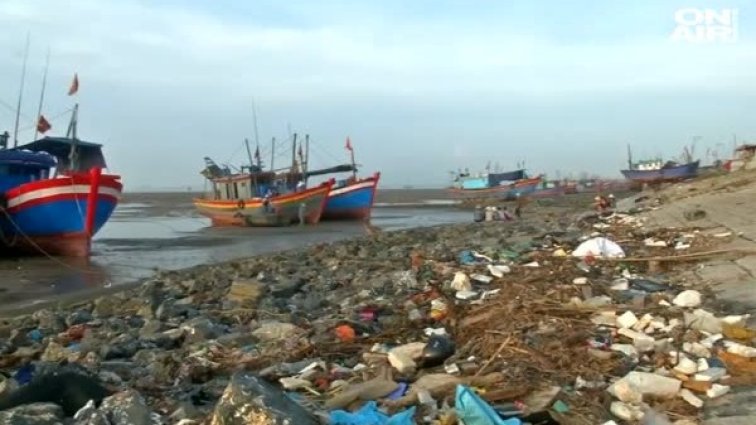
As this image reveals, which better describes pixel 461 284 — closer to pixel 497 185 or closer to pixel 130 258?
pixel 130 258

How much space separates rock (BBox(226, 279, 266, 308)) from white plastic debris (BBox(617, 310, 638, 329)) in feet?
14.8

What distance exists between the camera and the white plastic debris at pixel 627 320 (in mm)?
5234

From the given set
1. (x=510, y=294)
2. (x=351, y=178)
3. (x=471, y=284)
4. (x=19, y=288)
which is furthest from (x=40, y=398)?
(x=351, y=178)

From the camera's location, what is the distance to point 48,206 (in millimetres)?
18688

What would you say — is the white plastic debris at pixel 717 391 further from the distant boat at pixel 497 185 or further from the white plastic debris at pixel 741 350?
the distant boat at pixel 497 185

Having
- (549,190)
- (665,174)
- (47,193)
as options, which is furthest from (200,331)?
(549,190)

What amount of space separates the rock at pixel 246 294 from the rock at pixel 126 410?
4.59 metres

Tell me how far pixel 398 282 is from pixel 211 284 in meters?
3.80

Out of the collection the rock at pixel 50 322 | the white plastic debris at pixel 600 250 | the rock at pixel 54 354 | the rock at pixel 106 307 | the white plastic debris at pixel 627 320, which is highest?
the white plastic debris at pixel 600 250

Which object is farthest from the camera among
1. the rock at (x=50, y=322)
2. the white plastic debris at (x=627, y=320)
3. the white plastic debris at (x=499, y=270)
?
the white plastic debris at (x=499, y=270)

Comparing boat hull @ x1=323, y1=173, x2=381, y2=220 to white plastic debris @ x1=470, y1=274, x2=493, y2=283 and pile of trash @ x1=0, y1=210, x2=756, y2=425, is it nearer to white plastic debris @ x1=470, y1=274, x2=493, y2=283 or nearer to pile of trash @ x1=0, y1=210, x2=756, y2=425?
pile of trash @ x1=0, y1=210, x2=756, y2=425

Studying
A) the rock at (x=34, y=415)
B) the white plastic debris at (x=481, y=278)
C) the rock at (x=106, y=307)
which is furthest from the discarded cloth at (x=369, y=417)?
the rock at (x=106, y=307)

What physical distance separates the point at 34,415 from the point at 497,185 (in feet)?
194

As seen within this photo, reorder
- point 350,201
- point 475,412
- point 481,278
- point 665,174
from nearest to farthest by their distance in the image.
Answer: point 475,412, point 481,278, point 350,201, point 665,174
